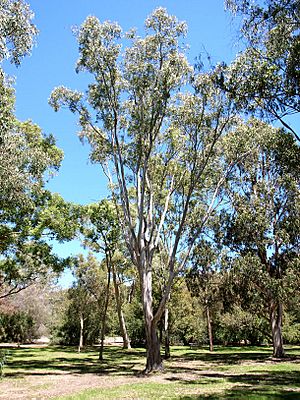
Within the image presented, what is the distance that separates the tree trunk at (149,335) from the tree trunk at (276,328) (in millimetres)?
→ 10297

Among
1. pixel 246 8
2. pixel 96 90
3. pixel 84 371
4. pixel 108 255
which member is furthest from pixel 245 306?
pixel 246 8

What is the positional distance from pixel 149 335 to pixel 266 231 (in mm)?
10652

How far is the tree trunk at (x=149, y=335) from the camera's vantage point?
1574 cm

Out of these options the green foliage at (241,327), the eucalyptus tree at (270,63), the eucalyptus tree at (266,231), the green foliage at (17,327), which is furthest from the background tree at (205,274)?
the green foliage at (17,327)

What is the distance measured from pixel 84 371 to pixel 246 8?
15546 millimetres

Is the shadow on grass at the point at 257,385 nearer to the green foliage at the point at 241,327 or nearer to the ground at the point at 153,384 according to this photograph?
the ground at the point at 153,384

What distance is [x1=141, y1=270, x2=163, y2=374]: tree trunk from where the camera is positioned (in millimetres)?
15742

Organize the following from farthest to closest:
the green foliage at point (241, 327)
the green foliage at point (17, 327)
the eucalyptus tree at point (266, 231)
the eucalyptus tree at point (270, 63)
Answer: the green foliage at point (17, 327)
the green foliage at point (241, 327)
the eucalyptus tree at point (266, 231)
the eucalyptus tree at point (270, 63)

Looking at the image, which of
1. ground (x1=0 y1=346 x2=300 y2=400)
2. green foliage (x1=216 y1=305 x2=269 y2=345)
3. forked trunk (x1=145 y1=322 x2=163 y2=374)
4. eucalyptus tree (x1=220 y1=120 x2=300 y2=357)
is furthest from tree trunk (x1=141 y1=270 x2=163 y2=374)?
green foliage (x1=216 y1=305 x2=269 y2=345)

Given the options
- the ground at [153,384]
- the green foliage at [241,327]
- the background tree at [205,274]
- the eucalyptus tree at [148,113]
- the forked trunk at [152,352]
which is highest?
the eucalyptus tree at [148,113]

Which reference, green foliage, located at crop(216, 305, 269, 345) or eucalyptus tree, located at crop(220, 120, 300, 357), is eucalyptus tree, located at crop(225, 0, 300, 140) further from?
green foliage, located at crop(216, 305, 269, 345)

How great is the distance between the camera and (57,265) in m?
18.2

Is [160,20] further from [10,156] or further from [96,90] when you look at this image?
[10,156]

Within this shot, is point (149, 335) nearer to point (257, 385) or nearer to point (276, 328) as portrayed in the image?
point (257, 385)
